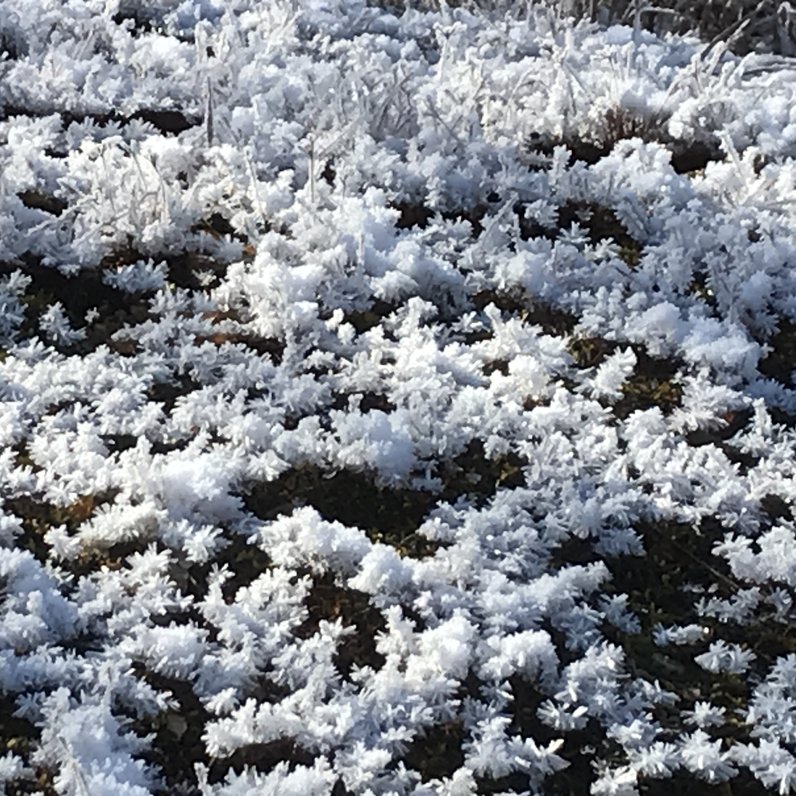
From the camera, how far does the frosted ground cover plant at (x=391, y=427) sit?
10.8 ft

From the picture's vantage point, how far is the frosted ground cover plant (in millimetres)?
3289

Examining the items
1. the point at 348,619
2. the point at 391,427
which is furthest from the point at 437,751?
the point at 391,427

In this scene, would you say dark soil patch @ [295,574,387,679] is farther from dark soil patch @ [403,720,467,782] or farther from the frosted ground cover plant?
dark soil patch @ [403,720,467,782]

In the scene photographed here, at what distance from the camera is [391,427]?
13.9 feet

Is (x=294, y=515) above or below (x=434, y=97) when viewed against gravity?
below

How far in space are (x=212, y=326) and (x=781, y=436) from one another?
2.23m

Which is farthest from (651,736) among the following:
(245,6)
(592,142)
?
(245,6)

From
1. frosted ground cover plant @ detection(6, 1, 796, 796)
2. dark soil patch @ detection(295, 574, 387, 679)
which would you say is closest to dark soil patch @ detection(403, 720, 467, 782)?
frosted ground cover plant @ detection(6, 1, 796, 796)

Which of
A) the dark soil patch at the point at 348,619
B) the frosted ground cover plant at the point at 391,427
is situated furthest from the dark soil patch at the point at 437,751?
the dark soil patch at the point at 348,619

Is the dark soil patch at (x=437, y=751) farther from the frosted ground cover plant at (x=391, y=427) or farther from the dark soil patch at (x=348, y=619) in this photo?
the dark soil patch at (x=348, y=619)

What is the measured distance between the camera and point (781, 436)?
447 cm

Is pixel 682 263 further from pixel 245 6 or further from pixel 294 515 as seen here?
pixel 245 6

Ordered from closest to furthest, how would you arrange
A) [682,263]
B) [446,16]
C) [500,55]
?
[682,263] < [500,55] < [446,16]

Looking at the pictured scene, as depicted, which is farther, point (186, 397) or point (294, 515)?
point (186, 397)
